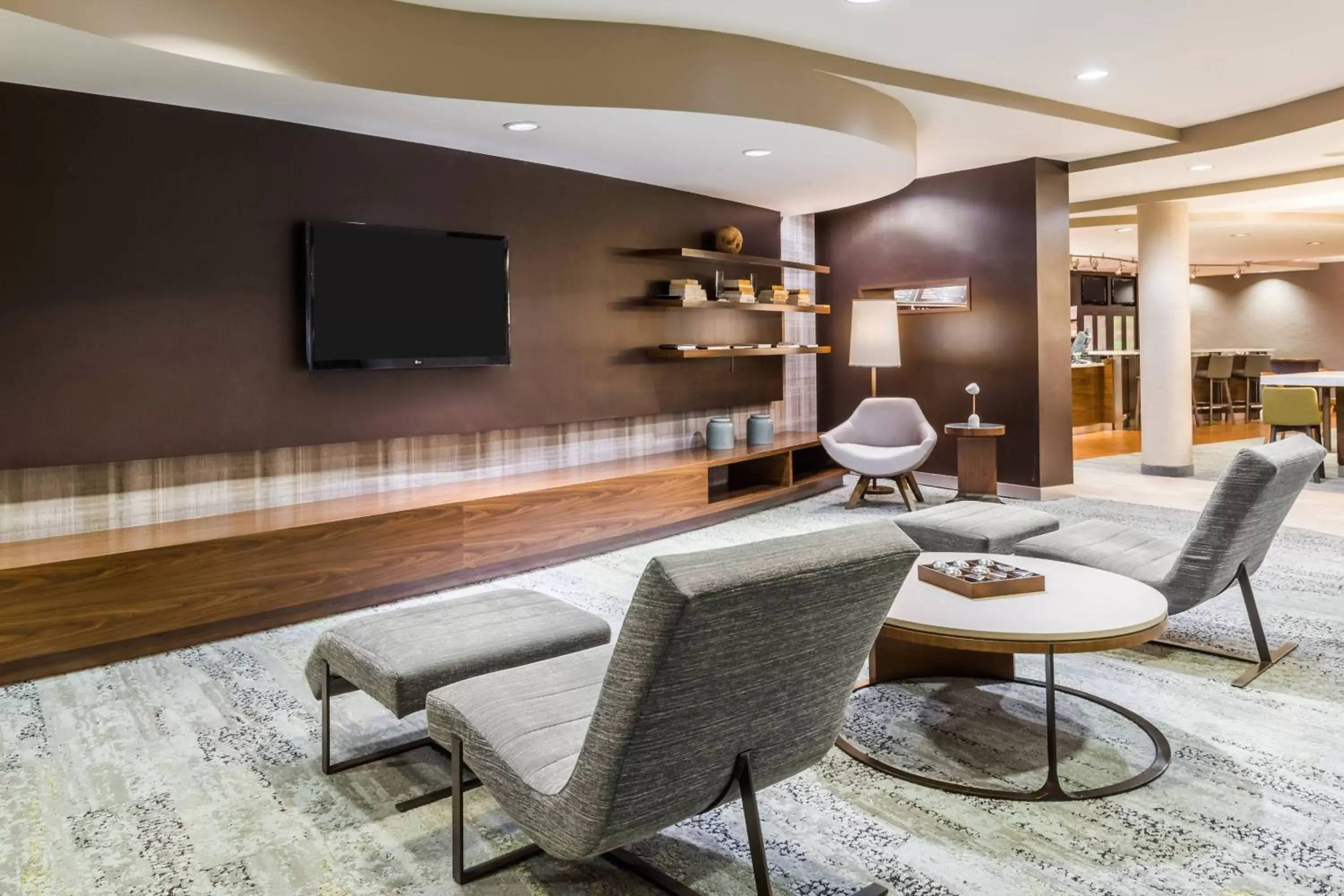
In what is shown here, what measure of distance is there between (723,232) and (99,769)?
17.6 ft

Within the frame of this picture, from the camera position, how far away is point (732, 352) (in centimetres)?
686

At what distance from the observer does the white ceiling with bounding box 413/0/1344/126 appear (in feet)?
13.7

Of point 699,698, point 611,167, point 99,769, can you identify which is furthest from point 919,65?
point 99,769

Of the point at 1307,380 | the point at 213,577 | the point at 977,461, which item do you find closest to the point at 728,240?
the point at 977,461

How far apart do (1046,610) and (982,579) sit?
9.4 inches

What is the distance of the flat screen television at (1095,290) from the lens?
13836 mm

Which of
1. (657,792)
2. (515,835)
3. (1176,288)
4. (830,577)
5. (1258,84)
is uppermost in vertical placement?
(1258,84)

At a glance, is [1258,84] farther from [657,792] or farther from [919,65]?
[657,792]

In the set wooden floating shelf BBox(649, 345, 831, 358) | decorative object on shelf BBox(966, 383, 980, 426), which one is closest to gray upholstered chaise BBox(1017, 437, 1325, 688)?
decorative object on shelf BBox(966, 383, 980, 426)

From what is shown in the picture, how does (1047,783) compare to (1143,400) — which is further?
(1143,400)

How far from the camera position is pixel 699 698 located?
1.60 m

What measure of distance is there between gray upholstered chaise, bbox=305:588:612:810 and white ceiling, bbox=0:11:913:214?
2.28 meters

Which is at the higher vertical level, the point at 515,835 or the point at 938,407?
the point at 938,407

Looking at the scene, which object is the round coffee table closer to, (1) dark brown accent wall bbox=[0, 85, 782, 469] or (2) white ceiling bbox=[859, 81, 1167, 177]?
(1) dark brown accent wall bbox=[0, 85, 782, 469]
